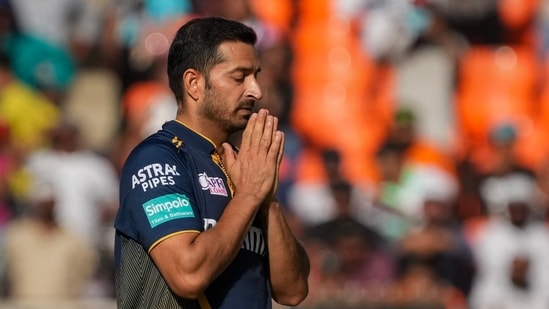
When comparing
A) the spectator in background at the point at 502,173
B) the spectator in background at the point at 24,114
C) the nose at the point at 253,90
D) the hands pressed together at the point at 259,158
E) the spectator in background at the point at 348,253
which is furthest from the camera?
the spectator in background at the point at 24,114

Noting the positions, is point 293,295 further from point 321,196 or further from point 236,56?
point 321,196

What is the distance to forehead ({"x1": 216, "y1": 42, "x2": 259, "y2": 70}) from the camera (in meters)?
4.58

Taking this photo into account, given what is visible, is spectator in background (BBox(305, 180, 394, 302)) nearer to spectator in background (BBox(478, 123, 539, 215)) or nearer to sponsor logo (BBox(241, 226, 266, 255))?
spectator in background (BBox(478, 123, 539, 215))

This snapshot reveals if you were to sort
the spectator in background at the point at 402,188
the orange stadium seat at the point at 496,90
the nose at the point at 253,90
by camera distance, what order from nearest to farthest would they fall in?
the nose at the point at 253,90, the spectator in background at the point at 402,188, the orange stadium seat at the point at 496,90

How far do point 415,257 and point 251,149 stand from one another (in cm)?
559

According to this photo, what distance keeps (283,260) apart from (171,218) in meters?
0.55

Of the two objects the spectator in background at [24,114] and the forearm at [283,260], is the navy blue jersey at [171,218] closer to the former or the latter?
the forearm at [283,260]

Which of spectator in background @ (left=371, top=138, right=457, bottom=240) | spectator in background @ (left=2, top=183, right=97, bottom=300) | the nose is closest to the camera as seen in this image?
the nose

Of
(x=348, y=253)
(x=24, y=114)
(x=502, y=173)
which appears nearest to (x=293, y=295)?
(x=348, y=253)

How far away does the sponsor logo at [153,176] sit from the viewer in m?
4.38

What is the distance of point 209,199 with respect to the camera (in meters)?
4.49

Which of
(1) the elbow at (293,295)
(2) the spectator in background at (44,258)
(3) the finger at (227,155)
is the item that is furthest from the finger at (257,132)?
(2) the spectator in background at (44,258)

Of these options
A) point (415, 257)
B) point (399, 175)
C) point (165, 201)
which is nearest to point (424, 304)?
point (415, 257)

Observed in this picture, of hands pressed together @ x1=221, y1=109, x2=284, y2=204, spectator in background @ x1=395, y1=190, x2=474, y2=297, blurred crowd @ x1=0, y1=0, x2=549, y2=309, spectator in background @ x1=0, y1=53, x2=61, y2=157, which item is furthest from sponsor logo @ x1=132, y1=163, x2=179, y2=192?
spectator in background @ x1=0, y1=53, x2=61, y2=157
